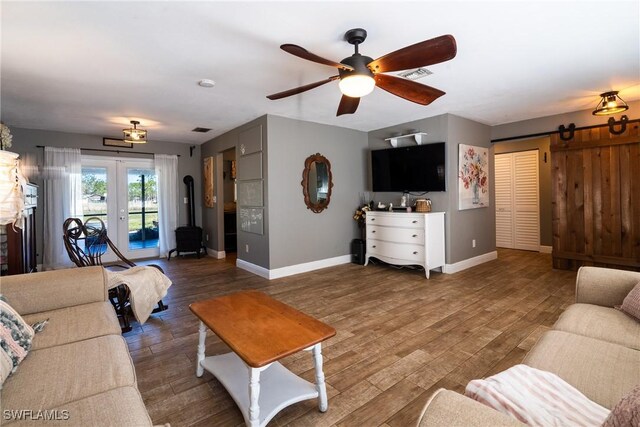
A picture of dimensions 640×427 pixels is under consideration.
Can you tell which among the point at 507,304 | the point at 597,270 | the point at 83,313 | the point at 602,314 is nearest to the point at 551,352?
the point at 602,314

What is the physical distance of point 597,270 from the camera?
198cm

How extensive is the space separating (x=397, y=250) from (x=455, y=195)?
3.97 ft

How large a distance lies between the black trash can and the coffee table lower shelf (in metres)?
3.43

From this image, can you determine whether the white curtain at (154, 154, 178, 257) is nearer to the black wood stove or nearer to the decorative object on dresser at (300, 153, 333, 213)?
the black wood stove

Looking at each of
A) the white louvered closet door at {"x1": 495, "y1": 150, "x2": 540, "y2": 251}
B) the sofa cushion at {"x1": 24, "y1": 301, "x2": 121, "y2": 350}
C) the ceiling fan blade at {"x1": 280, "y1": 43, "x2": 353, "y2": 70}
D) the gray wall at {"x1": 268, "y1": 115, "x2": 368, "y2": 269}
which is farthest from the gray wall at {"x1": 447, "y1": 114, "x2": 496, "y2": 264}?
the sofa cushion at {"x1": 24, "y1": 301, "x2": 121, "y2": 350}

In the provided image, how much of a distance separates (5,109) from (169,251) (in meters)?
3.19

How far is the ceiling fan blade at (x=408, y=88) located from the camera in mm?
2357

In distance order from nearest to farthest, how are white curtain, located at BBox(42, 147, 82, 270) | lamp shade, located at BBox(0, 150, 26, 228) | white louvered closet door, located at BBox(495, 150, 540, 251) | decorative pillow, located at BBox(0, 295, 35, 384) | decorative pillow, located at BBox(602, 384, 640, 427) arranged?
1. decorative pillow, located at BBox(602, 384, 640, 427)
2. decorative pillow, located at BBox(0, 295, 35, 384)
3. lamp shade, located at BBox(0, 150, 26, 228)
4. white curtain, located at BBox(42, 147, 82, 270)
5. white louvered closet door, located at BBox(495, 150, 540, 251)

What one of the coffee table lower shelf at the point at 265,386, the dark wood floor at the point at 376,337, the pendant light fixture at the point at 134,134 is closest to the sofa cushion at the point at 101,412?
the coffee table lower shelf at the point at 265,386

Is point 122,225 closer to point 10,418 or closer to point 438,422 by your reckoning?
point 10,418

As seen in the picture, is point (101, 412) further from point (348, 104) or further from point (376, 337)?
point (348, 104)

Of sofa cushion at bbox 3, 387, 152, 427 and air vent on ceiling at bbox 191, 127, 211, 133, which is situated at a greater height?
air vent on ceiling at bbox 191, 127, 211, 133

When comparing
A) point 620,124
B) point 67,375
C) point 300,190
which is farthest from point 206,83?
point 620,124

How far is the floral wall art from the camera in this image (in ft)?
15.1
